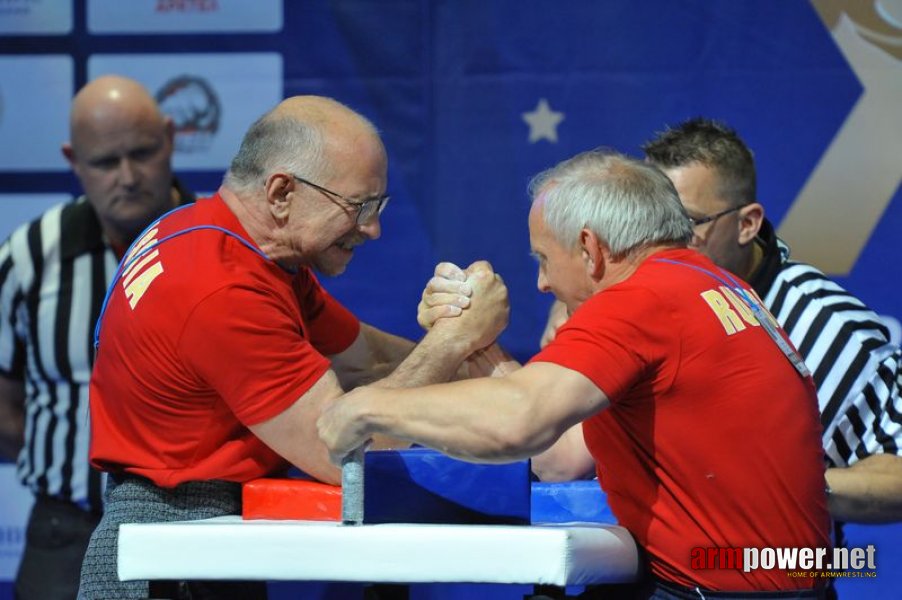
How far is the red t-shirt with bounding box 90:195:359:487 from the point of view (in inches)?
89.7

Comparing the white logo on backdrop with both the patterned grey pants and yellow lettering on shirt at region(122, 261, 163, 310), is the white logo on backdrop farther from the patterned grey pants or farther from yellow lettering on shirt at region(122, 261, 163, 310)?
the patterned grey pants

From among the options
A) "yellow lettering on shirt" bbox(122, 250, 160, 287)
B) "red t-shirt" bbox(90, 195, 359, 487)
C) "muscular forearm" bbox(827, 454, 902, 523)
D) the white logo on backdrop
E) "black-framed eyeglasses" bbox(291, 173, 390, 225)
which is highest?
the white logo on backdrop

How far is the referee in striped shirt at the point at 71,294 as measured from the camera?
3758 mm

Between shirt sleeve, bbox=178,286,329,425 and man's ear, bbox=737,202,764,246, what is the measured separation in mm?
1387

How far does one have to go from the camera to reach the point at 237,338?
2273 mm

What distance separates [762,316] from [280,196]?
97 centimetres

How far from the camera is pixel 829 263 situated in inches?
151

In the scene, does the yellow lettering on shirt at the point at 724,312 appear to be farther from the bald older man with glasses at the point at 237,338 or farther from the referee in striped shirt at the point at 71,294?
the referee in striped shirt at the point at 71,294

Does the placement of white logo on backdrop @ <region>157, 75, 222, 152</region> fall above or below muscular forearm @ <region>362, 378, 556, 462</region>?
above

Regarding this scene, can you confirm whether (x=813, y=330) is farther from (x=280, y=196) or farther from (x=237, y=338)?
(x=237, y=338)

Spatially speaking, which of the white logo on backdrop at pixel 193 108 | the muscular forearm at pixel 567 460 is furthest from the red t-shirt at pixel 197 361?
the white logo on backdrop at pixel 193 108

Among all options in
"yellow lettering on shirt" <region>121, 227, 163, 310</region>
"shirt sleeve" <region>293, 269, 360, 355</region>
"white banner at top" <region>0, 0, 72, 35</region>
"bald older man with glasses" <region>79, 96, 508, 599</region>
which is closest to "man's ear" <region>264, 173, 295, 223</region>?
"bald older man with glasses" <region>79, 96, 508, 599</region>

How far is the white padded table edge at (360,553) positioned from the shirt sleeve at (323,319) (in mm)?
951

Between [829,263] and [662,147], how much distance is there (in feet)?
2.82
